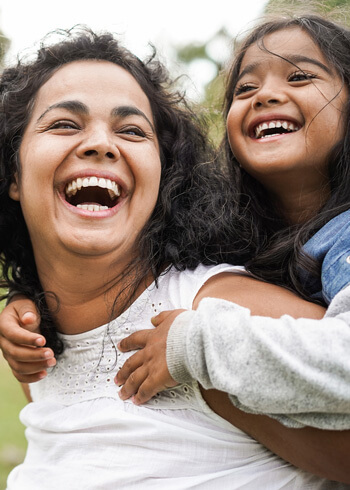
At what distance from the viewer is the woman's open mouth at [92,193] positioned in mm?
2254

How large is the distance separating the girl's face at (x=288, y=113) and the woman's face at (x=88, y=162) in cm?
45

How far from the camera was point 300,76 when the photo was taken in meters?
2.59

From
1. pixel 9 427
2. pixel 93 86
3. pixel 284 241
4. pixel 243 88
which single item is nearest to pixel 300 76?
pixel 243 88

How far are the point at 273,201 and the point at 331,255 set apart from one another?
2.63 ft

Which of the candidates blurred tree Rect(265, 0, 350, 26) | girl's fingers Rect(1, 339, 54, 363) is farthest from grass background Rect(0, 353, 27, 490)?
blurred tree Rect(265, 0, 350, 26)

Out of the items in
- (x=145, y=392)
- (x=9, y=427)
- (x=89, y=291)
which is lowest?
(x=9, y=427)

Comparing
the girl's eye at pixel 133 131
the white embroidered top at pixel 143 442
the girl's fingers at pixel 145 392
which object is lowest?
the white embroidered top at pixel 143 442

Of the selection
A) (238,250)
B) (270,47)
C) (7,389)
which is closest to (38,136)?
(238,250)

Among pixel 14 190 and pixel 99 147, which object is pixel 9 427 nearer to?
pixel 14 190

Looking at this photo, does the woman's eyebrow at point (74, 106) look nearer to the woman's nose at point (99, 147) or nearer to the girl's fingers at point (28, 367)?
the woman's nose at point (99, 147)

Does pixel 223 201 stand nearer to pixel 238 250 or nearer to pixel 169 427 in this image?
pixel 238 250

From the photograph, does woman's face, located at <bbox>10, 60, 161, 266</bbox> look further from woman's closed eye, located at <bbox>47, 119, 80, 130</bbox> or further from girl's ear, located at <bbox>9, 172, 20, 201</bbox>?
girl's ear, located at <bbox>9, 172, 20, 201</bbox>

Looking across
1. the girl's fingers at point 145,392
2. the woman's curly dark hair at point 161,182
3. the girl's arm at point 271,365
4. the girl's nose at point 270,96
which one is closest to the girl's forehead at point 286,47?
the girl's nose at point 270,96

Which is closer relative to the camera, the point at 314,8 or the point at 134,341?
the point at 134,341
